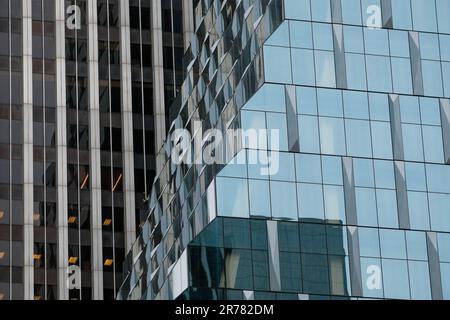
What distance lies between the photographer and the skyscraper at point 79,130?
11200 centimetres

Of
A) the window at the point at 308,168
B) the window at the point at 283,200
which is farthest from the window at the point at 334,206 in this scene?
the window at the point at 283,200

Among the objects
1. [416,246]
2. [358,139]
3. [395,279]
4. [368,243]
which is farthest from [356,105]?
[395,279]

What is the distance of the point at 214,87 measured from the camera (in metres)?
77.1

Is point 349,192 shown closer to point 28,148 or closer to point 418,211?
point 418,211

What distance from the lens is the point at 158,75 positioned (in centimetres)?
12012

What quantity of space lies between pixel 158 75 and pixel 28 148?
1359 cm

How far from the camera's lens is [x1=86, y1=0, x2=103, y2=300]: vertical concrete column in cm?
11138

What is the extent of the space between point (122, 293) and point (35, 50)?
107 ft

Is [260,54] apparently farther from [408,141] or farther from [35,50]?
[35,50]

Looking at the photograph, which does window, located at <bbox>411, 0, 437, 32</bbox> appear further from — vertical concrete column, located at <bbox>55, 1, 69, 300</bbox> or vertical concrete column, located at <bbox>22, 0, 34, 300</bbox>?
vertical concrete column, located at <bbox>22, 0, 34, 300</bbox>

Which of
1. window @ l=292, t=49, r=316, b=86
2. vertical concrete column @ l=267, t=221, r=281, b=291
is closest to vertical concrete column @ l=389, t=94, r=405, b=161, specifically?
window @ l=292, t=49, r=316, b=86

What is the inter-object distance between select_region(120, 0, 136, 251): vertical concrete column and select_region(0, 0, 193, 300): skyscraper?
0.33ft

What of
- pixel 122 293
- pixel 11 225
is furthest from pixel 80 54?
pixel 122 293

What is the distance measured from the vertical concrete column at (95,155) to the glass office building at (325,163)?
116 feet
